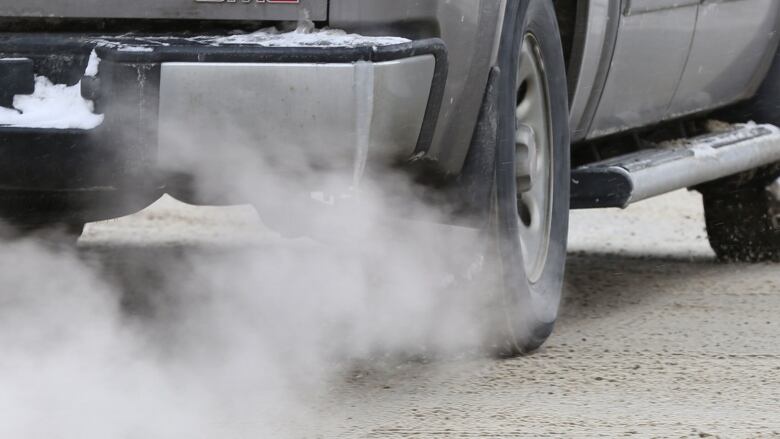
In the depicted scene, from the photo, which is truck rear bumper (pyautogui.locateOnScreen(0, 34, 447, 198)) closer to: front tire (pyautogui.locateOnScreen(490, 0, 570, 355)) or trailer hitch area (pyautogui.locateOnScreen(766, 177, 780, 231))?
front tire (pyautogui.locateOnScreen(490, 0, 570, 355))

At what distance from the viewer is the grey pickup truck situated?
9.39 feet

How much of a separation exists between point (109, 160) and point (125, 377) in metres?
0.58

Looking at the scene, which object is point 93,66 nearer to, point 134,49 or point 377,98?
point 134,49

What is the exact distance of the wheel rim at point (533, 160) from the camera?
367 cm

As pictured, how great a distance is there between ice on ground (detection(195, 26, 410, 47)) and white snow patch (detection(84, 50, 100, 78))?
0.66 feet

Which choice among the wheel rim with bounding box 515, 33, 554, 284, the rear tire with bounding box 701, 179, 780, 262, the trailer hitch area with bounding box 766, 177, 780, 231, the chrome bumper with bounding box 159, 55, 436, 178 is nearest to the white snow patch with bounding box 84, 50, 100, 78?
the chrome bumper with bounding box 159, 55, 436, 178

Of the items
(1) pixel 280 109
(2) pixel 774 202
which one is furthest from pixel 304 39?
(2) pixel 774 202

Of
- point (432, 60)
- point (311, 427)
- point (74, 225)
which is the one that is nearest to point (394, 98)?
point (432, 60)

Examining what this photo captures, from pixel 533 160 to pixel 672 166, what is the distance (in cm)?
77

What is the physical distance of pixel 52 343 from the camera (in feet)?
11.8

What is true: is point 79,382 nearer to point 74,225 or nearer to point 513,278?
point 513,278

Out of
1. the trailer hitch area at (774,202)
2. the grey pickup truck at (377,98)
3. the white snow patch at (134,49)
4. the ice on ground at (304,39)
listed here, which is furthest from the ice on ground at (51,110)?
the trailer hitch area at (774,202)

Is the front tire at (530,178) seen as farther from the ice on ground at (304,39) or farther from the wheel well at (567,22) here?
the ice on ground at (304,39)

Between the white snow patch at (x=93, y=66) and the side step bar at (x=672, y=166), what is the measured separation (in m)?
1.61
